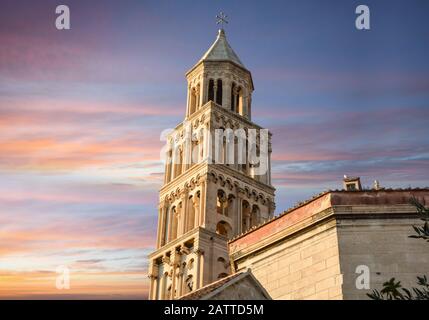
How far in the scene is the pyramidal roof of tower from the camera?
58.4 m

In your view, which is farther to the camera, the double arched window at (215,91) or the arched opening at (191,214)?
the double arched window at (215,91)

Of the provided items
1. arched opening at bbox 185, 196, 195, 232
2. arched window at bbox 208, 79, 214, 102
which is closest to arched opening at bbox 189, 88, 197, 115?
arched window at bbox 208, 79, 214, 102

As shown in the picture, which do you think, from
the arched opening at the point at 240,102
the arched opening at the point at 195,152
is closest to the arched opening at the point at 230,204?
the arched opening at the point at 195,152

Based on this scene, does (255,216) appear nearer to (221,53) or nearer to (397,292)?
(221,53)

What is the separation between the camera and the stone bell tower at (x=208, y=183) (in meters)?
47.2

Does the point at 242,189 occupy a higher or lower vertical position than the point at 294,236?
higher

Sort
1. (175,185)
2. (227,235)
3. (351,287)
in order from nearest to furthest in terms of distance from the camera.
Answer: (351,287)
(227,235)
(175,185)

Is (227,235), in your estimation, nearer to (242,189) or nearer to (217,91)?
(242,189)

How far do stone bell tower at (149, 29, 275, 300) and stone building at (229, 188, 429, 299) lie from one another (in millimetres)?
23067

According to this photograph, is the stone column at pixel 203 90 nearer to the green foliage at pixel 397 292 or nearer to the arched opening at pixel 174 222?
the arched opening at pixel 174 222

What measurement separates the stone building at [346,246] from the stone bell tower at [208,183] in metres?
23.1
